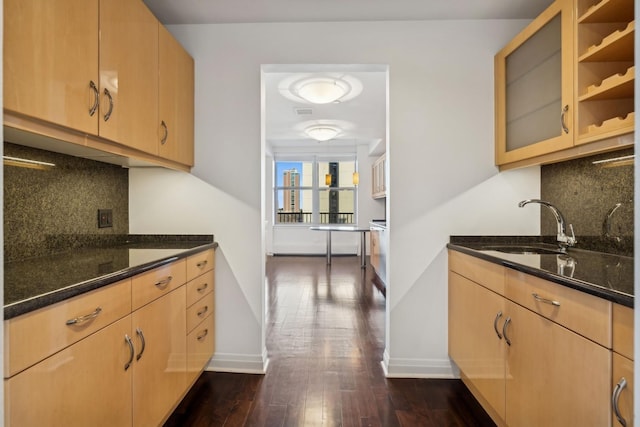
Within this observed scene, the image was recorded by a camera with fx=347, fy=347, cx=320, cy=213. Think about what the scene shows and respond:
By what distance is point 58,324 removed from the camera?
1044 millimetres

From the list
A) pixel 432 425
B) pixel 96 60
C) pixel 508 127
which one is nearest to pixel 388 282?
pixel 432 425

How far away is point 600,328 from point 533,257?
0.66 metres

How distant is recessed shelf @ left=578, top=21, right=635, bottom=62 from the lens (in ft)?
4.71

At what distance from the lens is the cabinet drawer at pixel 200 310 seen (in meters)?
2.02

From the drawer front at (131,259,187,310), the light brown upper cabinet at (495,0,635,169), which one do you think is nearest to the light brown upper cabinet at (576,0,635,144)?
the light brown upper cabinet at (495,0,635,169)

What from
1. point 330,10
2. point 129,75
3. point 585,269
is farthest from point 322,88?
point 585,269

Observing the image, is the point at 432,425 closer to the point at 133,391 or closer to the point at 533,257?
the point at 533,257

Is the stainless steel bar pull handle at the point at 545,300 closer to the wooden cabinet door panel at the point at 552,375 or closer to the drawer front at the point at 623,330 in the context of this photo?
the wooden cabinet door panel at the point at 552,375

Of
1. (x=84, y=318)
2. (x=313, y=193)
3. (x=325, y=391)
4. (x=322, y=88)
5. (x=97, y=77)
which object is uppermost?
(x=322, y=88)

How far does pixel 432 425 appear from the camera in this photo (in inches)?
73.4

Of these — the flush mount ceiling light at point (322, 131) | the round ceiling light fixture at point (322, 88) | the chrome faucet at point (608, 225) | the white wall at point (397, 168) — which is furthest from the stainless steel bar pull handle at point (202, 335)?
the flush mount ceiling light at point (322, 131)

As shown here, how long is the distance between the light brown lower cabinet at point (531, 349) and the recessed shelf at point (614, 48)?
3.49 feet

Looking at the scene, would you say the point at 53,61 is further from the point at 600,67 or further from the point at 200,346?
the point at 600,67

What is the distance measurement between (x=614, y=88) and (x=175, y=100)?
2.30 meters
